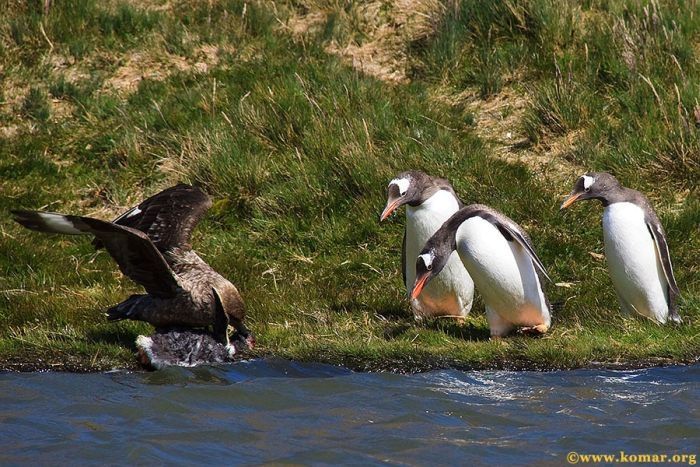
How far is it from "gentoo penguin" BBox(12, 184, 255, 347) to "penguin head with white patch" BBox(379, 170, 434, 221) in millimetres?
1456

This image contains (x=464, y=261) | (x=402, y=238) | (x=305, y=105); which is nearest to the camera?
(x=464, y=261)

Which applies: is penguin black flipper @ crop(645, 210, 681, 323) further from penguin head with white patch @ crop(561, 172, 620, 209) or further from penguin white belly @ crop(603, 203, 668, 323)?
penguin head with white patch @ crop(561, 172, 620, 209)

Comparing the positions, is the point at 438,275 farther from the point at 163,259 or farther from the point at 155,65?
the point at 155,65

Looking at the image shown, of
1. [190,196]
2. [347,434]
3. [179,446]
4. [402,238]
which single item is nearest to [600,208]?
[402,238]

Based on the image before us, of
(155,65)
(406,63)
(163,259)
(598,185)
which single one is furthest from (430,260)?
(155,65)

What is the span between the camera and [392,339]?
9172 millimetres

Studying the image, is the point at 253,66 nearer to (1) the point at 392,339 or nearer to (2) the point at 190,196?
(2) the point at 190,196

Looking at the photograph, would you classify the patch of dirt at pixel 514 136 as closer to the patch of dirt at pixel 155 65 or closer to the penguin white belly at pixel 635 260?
the penguin white belly at pixel 635 260

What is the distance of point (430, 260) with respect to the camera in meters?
9.17

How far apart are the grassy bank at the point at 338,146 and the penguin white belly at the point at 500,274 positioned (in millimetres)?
245

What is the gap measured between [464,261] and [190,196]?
2180 millimetres

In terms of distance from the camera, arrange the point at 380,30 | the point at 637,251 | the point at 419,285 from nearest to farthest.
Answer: the point at 419,285
the point at 637,251
the point at 380,30

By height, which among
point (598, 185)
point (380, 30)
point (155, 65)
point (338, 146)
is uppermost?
point (380, 30)

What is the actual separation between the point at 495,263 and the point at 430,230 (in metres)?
0.80
